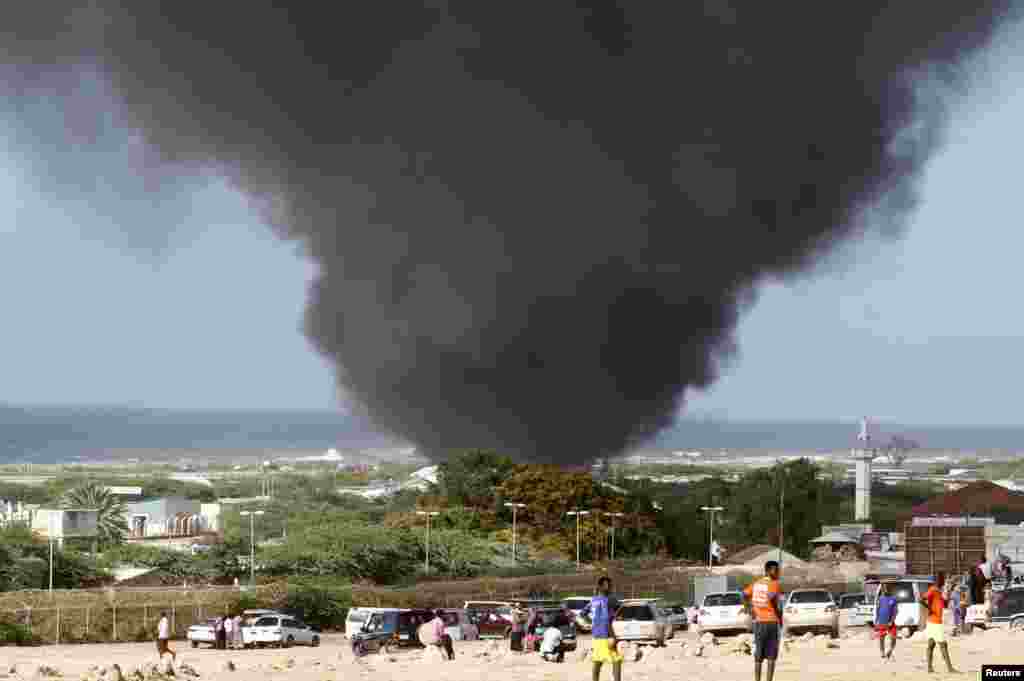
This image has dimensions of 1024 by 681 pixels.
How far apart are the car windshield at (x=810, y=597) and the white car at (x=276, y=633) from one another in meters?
7.96

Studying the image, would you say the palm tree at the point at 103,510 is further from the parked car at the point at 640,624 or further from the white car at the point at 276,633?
the parked car at the point at 640,624

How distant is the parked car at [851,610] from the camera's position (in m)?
34.9

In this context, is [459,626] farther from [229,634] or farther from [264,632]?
[229,634]

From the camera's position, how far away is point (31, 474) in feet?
450

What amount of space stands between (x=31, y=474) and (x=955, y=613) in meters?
114

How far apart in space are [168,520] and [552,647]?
42.6 meters

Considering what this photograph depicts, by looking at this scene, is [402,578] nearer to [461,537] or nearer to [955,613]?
[461,537]

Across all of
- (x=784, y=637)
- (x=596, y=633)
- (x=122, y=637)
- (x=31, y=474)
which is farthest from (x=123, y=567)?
(x=31, y=474)

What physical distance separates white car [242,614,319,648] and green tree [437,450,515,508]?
24.2 m

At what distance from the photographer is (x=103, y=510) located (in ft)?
191

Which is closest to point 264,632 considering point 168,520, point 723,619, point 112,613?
point 112,613

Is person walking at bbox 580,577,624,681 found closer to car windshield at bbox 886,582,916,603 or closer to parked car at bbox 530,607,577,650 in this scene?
parked car at bbox 530,607,577,650

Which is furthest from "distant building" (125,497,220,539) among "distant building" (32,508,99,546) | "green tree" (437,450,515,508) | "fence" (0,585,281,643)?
"fence" (0,585,281,643)

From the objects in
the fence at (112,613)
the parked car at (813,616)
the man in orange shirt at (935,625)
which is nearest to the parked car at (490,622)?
the fence at (112,613)
